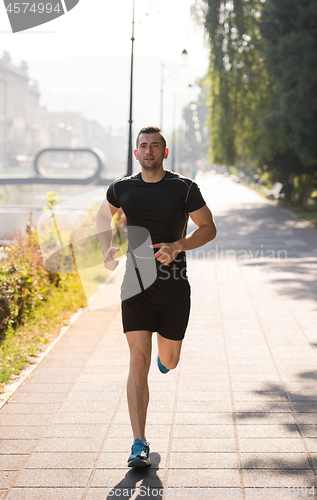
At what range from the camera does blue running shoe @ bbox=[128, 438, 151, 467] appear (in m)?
3.64

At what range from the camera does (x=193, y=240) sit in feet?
12.5

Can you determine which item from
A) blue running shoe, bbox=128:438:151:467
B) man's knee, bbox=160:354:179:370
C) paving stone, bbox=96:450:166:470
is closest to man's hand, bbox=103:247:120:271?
man's knee, bbox=160:354:179:370

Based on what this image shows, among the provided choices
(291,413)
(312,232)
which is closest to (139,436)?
(291,413)

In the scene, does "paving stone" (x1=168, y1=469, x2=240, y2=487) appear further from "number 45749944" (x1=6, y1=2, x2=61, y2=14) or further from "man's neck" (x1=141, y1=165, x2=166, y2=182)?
"number 45749944" (x1=6, y1=2, x2=61, y2=14)

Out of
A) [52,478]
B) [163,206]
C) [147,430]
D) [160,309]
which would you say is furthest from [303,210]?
[52,478]

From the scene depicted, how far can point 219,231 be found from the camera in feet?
65.8

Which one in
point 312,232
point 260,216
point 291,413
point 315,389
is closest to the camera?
point 291,413

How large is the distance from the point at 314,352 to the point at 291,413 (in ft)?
5.86

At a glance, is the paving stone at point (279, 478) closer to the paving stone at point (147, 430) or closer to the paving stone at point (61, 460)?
the paving stone at point (147, 430)

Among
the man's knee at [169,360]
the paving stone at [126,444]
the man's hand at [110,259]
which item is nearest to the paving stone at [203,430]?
the paving stone at [126,444]

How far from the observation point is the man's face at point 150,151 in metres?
3.81

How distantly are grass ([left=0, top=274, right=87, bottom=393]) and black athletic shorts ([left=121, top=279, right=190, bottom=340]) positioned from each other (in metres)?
1.86

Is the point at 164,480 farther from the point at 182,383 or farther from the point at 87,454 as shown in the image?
the point at 182,383

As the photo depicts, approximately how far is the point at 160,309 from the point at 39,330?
3561mm
